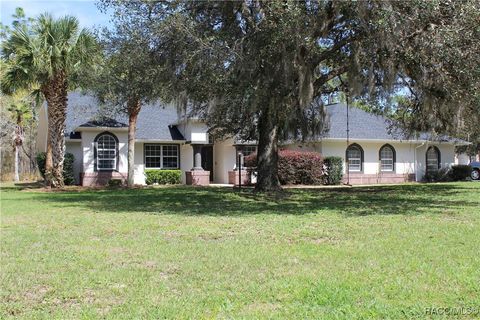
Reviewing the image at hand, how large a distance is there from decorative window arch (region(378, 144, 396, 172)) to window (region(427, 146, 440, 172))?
308cm

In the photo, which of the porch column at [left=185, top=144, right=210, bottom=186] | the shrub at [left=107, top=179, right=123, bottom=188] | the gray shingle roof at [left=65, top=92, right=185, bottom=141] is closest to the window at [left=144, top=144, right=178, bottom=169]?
the gray shingle roof at [left=65, top=92, right=185, bottom=141]

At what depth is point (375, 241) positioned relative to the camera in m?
8.54

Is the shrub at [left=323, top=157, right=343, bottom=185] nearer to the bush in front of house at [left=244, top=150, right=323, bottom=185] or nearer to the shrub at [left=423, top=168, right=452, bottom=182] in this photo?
the bush in front of house at [left=244, top=150, right=323, bottom=185]

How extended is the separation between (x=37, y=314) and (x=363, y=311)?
314 cm

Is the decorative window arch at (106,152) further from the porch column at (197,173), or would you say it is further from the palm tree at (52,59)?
the porch column at (197,173)

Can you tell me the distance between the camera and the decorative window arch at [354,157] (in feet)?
101

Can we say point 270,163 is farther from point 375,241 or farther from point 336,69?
point 375,241

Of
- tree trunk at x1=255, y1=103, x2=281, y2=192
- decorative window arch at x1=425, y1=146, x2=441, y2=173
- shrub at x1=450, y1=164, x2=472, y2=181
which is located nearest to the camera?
tree trunk at x1=255, y1=103, x2=281, y2=192

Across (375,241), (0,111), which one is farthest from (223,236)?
(0,111)

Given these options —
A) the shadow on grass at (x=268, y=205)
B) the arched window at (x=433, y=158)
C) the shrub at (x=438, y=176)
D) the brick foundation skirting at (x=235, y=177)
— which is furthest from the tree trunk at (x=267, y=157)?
the arched window at (x=433, y=158)

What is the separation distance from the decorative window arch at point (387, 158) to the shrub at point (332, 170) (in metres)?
4.13

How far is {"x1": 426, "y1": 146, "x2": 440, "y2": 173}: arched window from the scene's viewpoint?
110ft


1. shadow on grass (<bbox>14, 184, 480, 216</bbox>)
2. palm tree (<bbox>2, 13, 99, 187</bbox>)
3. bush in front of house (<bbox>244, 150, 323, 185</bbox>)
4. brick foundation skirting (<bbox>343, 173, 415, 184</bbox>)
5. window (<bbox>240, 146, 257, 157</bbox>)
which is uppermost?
palm tree (<bbox>2, 13, 99, 187</bbox>)

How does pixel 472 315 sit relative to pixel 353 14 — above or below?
below
